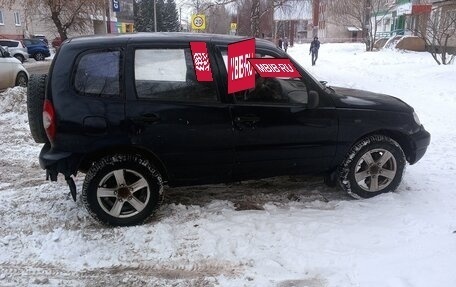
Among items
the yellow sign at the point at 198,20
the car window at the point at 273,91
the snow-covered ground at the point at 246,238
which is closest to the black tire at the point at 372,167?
the snow-covered ground at the point at 246,238

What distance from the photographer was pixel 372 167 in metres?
5.06

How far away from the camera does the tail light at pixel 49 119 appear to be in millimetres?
4215

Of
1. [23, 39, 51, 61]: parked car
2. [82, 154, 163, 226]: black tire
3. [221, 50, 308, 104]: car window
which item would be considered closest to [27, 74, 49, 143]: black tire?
[82, 154, 163, 226]: black tire

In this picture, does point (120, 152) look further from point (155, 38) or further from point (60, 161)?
point (155, 38)

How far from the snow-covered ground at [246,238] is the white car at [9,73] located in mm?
8854

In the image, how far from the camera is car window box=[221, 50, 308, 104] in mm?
4582

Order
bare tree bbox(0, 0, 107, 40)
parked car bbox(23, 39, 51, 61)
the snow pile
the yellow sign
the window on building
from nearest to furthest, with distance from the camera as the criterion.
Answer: the snow pile → bare tree bbox(0, 0, 107, 40) → the yellow sign → parked car bbox(23, 39, 51, 61) → the window on building

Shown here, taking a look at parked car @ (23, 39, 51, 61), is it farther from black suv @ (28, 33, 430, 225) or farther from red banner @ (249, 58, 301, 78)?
red banner @ (249, 58, 301, 78)

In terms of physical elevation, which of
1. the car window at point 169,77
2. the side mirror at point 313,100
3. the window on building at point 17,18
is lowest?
the side mirror at point 313,100

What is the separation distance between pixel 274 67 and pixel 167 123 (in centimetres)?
122

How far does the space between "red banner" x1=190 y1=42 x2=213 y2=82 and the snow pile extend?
771 centimetres

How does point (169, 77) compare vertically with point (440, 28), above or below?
below

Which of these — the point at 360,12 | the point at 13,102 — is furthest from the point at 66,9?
the point at 360,12

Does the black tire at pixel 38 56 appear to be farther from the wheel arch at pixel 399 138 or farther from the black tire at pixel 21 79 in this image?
the wheel arch at pixel 399 138
